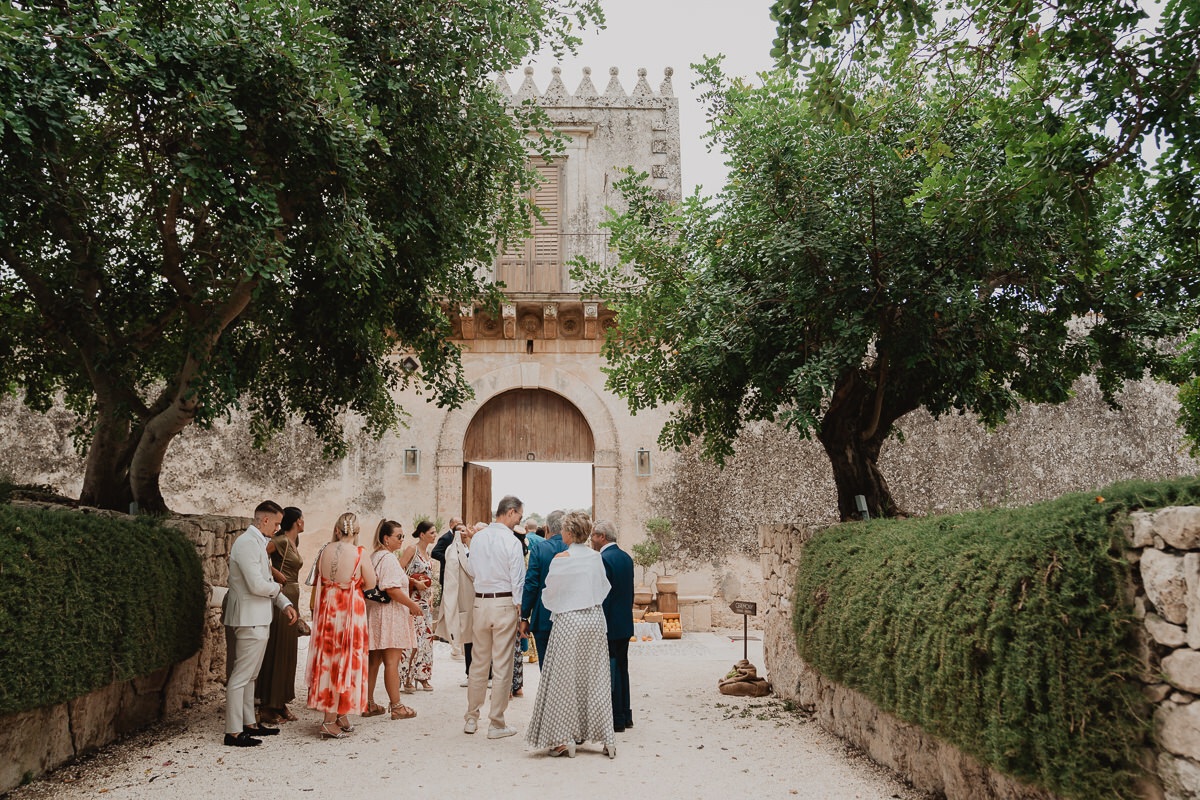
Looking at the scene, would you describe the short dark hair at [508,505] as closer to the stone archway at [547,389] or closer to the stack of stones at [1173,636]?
the stack of stones at [1173,636]

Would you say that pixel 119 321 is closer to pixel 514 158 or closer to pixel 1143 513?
pixel 514 158

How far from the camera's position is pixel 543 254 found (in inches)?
587

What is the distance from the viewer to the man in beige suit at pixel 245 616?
5957mm

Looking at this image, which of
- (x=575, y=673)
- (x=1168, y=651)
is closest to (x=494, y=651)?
(x=575, y=673)

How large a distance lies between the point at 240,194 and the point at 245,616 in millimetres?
3256

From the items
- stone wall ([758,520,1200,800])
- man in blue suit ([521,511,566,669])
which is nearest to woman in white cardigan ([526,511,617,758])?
man in blue suit ([521,511,566,669])

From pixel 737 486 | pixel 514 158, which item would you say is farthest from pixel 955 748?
pixel 737 486

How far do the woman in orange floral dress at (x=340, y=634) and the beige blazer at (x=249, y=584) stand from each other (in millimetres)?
489

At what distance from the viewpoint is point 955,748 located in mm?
4316

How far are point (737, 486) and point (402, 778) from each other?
10336 millimetres

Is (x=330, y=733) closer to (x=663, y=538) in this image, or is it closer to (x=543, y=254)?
(x=663, y=538)

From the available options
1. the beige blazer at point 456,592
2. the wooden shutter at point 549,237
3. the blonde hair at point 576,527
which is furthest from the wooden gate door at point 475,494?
the blonde hair at point 576,527

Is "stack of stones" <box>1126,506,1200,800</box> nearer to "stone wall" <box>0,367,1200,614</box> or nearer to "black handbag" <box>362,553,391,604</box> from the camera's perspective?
"black handbag" <box>362,553,391,604</box>

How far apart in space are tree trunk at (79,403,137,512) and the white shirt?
3739mm
